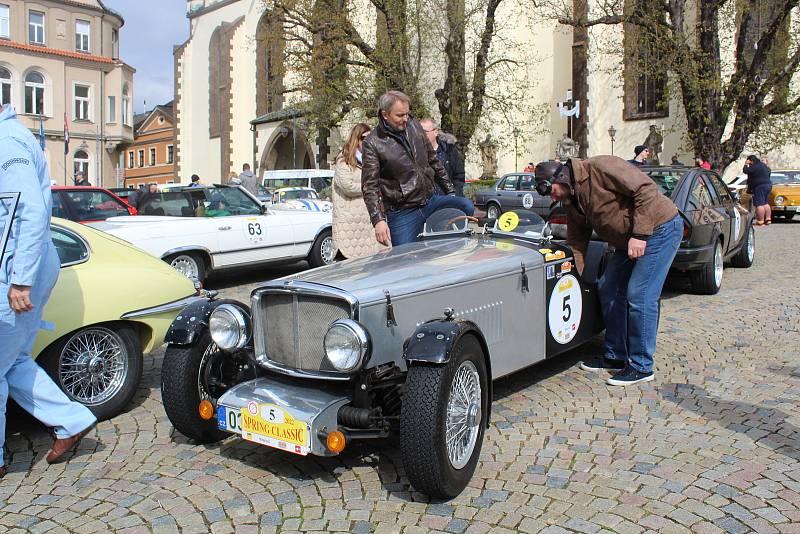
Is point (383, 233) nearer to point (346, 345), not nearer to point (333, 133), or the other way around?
point (346, 345)

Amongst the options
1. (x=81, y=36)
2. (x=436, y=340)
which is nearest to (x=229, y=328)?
(x=436, y=340)

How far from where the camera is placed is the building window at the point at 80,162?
161ft

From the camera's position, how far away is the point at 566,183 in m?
5.14

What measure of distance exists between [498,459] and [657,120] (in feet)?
104

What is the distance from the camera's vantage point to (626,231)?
206 inches

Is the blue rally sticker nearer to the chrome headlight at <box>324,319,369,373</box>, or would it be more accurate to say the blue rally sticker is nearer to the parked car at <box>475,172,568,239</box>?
the chrome headlight at <box>324,319,369,373</box>

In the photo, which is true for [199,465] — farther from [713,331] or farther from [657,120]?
[657,120]

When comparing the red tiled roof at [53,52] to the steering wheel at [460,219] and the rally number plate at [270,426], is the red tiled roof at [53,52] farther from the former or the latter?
the rally number plate at [270,426]

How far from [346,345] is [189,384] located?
109 centimetres

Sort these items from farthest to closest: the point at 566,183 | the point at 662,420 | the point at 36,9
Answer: the point at 36,9 < the point at 566,183 < the point at 662,420

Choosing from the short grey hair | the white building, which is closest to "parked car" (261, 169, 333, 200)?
the white building

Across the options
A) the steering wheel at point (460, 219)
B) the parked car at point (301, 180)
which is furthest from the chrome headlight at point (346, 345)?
the parked car at point (301, 180)

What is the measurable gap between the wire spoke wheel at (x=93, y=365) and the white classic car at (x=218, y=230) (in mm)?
4599

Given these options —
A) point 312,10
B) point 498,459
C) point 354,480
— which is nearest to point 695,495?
point 498,459
